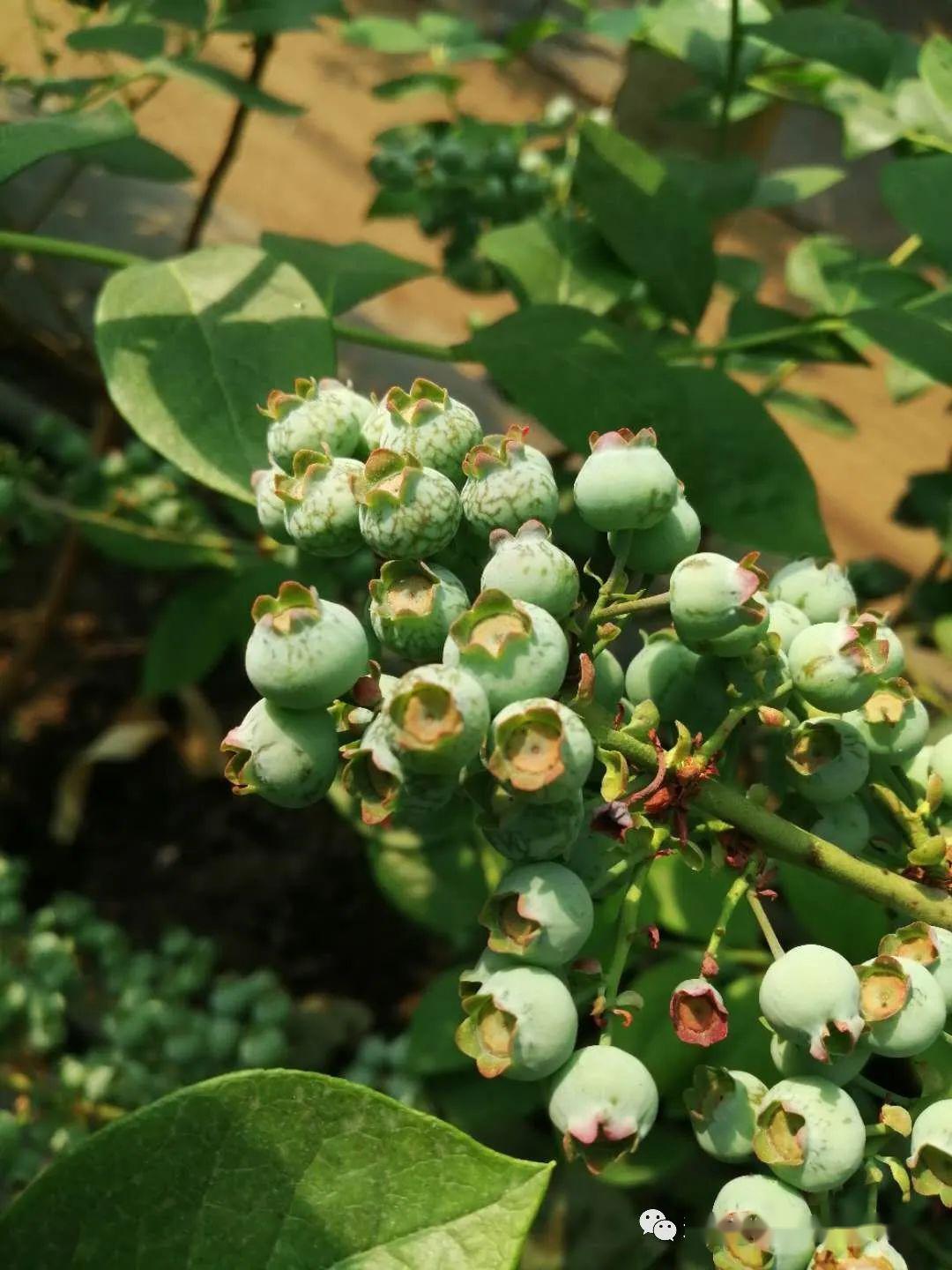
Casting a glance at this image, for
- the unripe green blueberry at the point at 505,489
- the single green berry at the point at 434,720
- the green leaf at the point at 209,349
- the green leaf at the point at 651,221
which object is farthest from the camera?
the green leaf at the point at 651,221

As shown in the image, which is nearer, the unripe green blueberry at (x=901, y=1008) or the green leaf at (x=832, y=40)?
the unripe green blueberry at (x=901, y=1008)

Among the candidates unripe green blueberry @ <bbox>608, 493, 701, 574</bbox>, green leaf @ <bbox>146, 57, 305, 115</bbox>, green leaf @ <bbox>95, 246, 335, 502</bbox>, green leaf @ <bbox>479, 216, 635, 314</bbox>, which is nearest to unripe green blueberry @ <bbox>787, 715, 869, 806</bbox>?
unripe green blueberry @ <bbox>608, 493, 701, 574</bbox>

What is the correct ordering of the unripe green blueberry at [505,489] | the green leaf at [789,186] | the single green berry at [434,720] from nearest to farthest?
the single green berry at [434,720], the unripe green blueberry at [505,489], the green leaf at [789,186]

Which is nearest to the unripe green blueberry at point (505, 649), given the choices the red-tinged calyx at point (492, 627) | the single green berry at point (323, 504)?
the red-tinged calyx at point (492, 627)

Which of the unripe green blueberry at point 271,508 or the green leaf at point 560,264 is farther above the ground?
the unripe green blueberry at point 271,508

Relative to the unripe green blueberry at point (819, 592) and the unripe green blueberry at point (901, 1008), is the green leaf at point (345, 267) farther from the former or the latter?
the unripe green blueberry at point (901, 1008)

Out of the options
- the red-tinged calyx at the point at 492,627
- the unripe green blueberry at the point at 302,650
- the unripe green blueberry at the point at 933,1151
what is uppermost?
the red-tinged calyx at the point at 492,627

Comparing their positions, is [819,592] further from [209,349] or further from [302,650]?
[209,349]
